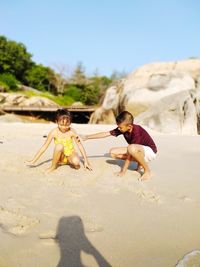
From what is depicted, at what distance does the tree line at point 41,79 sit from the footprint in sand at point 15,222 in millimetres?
34699

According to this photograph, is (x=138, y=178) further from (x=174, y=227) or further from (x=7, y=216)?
(x=7, y=216)

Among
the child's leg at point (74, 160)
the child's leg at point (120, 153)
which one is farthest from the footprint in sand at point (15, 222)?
the child's leg at point (120, 153)

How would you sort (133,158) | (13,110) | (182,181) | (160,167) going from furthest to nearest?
(13,110) → (160,167) → (133,158) → (182,181)

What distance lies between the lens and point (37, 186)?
12.2 feet

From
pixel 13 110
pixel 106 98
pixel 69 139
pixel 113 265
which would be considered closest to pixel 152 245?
pixel 113 265

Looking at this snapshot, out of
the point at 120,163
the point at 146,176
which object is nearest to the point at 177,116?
the point at 120,163

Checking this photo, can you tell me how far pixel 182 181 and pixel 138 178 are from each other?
531 mm

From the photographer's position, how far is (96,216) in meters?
2.84

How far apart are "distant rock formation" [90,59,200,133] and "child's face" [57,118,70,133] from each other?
309 inches

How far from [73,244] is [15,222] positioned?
0.60 metres

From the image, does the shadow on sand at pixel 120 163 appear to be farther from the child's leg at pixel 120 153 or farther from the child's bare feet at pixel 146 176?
the child's bare feet at pixel 146 176

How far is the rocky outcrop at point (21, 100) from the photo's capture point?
31.8 metres

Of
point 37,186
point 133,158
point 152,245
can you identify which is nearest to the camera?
point 152,245

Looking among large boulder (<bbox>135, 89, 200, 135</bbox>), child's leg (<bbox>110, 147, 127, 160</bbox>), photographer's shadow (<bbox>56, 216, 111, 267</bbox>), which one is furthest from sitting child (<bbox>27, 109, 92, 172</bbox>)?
large boulder (<bbox>135, 89, 200, 135</bbox>)
